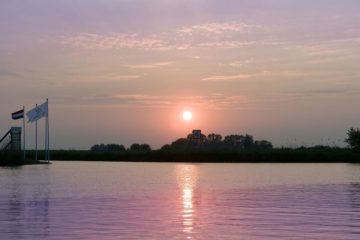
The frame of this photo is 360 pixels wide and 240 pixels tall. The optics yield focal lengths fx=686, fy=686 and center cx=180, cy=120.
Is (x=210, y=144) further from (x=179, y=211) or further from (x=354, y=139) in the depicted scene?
(x=179, y=211)

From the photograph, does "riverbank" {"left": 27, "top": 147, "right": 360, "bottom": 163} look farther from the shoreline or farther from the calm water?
the calm water

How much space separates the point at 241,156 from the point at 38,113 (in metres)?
24.6

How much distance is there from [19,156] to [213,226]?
51890mm

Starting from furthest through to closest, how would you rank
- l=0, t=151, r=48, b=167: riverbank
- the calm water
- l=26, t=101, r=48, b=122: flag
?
l=26, t=101, r=48, b=122: flag
l=0, t=151, r=48, b=167: riverbank
the calm water

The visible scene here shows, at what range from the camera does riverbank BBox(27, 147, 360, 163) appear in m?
79.2

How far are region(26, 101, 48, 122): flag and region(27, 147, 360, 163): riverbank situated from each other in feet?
60.4

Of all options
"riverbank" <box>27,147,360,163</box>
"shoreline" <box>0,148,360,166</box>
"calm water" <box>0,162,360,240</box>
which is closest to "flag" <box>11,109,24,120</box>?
"shoreline" <box>0,148,360,166</box>

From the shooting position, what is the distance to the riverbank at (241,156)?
260 feet

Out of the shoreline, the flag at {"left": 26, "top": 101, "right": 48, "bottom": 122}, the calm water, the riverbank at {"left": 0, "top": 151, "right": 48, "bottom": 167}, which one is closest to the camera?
the calm water

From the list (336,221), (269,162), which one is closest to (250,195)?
(336,221)

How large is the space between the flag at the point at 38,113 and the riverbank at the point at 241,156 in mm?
18396

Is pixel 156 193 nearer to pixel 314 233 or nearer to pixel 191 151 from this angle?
pixel 314 233

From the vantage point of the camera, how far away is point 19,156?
67.4 meters

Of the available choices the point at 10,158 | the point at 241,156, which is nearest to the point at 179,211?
the point at 10,158
